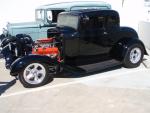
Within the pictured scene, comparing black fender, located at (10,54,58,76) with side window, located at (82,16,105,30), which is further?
side window, located at (82,16,105,30)

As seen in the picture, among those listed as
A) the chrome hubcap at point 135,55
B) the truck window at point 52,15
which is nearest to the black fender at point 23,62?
the chrome hubcap at point 135,55

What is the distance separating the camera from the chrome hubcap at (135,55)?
8000mm

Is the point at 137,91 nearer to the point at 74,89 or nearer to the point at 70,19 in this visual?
the point at 74,89

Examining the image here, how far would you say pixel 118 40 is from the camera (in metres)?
7.99

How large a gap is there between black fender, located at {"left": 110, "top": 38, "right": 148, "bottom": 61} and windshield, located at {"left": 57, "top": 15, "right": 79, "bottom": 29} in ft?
4.70

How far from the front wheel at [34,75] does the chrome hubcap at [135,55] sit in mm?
2703

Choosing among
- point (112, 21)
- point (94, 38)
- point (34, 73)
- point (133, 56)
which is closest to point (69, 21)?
point (94, 38)

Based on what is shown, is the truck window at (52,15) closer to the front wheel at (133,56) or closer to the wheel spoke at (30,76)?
the front wheel at (133,56)

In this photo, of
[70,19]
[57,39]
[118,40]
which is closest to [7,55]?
[57,39]

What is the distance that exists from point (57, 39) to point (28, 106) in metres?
2.40

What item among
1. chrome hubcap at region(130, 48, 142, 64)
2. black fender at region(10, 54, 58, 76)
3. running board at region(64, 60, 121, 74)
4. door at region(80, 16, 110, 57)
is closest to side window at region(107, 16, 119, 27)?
door at region(80, 16, 110, 57)

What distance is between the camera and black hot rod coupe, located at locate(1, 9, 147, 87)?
6.58m

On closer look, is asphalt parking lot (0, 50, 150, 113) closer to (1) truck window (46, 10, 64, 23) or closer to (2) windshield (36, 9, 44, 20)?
(1) truck window (46, 10, 64, 23)

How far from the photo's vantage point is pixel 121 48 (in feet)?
25.7
